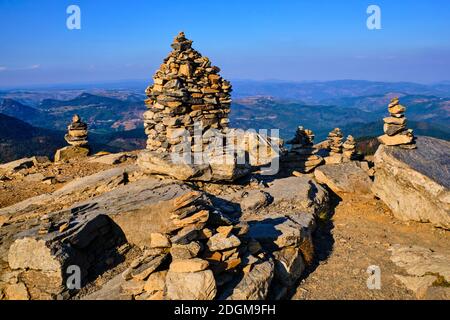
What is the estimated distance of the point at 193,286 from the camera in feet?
32.9

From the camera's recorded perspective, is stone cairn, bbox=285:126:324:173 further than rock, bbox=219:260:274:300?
Yes

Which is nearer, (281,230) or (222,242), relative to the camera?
(222,242)

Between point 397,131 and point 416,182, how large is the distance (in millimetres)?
3824

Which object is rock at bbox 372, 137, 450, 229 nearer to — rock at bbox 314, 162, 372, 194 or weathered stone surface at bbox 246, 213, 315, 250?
rock at bbox 314, 162, 372, 194

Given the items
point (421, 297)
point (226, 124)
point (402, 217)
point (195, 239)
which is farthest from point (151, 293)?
point (226, 124)

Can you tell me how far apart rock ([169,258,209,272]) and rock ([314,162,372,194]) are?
1366 centimetres

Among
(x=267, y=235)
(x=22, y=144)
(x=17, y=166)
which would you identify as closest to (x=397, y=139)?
(x=267, y=235)

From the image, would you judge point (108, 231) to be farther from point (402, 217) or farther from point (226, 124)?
point (402, 217)

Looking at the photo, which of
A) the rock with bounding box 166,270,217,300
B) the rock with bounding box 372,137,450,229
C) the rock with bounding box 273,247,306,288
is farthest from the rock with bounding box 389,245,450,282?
the rock with bounding box 166,270,217,300

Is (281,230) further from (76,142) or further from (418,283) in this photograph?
(76,142)

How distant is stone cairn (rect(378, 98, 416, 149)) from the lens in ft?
66.1

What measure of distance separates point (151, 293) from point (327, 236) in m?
9.44

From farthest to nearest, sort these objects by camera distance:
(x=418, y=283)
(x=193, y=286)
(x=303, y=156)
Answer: (x=303, y=156) → (x=418, y=283) → (x=193, y=286)

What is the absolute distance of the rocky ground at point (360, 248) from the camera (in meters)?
12.4
